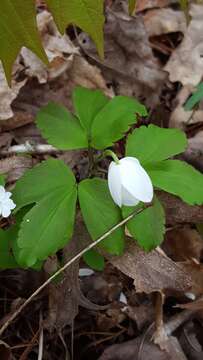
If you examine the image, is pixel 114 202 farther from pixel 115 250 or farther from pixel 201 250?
pixel 201 250

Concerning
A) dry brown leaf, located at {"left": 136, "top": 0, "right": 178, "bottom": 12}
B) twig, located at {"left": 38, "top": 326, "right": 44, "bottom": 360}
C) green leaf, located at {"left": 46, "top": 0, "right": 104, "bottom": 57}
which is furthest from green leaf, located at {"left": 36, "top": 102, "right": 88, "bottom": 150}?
dry brown leaf, located at {"left": 136, "top": 0, "right": 178, "bottom": 12}

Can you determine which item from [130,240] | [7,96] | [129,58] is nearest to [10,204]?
[130,240]

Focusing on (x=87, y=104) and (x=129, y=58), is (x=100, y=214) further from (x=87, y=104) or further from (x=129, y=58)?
(x=129, y=58)

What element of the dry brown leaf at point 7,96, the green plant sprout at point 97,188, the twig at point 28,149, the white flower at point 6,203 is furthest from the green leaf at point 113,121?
the dry brown leaf at point 7,96

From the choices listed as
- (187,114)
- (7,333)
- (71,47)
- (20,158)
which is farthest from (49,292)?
(71,47)

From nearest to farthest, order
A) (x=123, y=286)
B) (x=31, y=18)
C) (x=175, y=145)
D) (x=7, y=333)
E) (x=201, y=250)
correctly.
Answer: (x=31, y=18) < (x=175, y=145) < (x=7, y=333) < (x=123, y=286) < (x=201, y=250)

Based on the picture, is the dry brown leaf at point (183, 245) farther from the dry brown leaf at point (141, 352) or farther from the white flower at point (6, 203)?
the white flower at point (6, 203)
